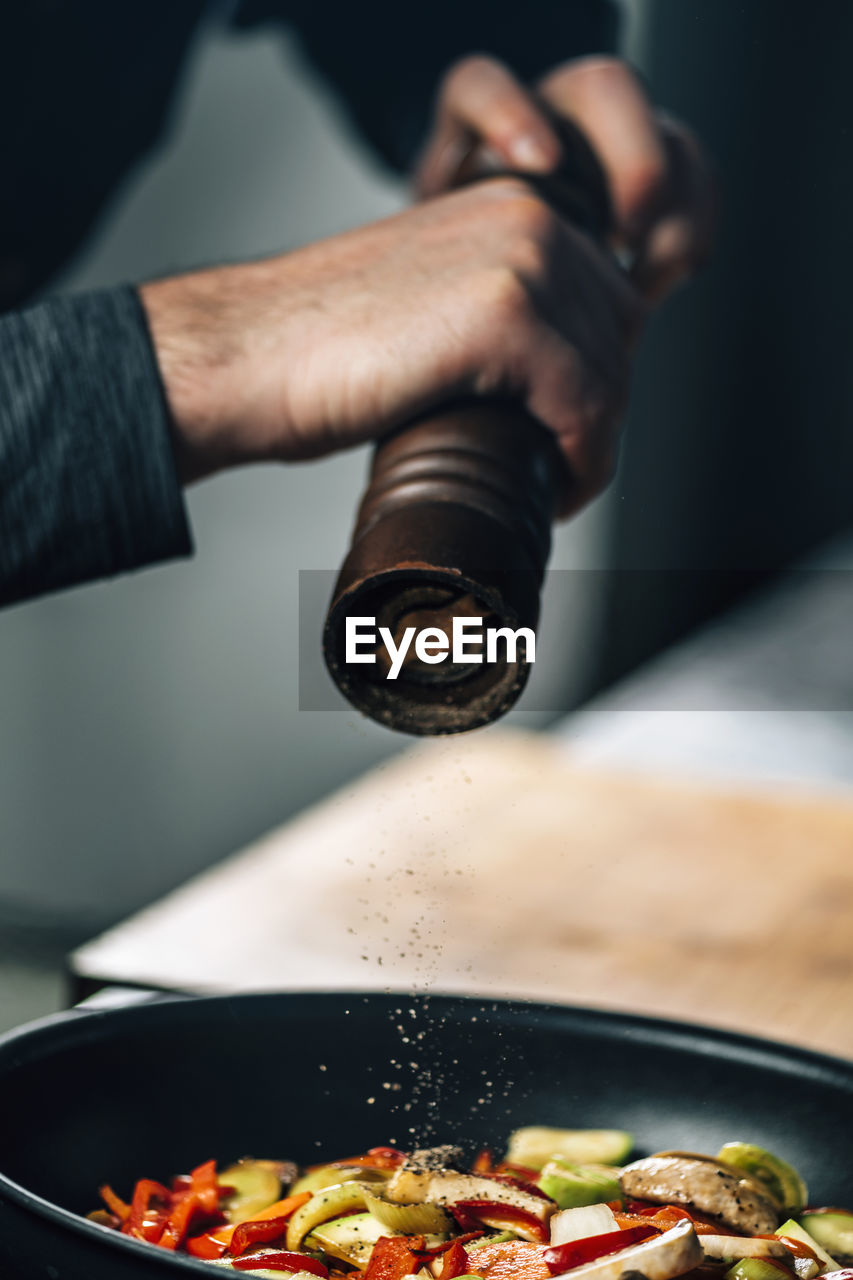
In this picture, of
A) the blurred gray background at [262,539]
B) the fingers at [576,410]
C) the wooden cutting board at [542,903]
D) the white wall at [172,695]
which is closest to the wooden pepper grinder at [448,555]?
the fingers at [576,410]

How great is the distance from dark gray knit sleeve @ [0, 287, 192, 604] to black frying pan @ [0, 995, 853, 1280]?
0.72ft

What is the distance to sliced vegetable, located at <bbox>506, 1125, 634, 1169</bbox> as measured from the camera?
55 centimetres

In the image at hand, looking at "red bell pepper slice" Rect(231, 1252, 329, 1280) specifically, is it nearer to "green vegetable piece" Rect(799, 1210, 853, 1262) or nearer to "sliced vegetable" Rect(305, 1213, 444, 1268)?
"sliced vegetable" Rect(305, 1213, 444, 1268)

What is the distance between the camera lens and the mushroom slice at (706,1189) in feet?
1.58

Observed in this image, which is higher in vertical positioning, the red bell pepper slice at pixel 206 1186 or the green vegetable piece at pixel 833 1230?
the red bell pepper slice at pixel 206 1186

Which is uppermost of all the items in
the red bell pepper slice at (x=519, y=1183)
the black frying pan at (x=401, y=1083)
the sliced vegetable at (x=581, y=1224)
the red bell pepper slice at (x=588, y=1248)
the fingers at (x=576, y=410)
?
the fingers at (x=576, y=410)

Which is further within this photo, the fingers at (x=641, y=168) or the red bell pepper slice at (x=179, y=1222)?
the fingers at (x=641, y=168)

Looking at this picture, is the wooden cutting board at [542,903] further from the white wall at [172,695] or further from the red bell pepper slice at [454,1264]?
the white wall at [172,695]

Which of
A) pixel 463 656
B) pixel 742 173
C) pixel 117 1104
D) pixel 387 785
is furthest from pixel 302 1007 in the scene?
pixel 742 173

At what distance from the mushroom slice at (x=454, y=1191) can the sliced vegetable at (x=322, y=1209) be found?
1 cm

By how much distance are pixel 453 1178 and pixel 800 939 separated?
1.93 ft

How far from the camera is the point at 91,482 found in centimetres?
63

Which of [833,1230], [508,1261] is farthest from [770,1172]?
[508,1261]

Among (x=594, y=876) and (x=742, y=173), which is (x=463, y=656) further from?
(x=742, y=173)
